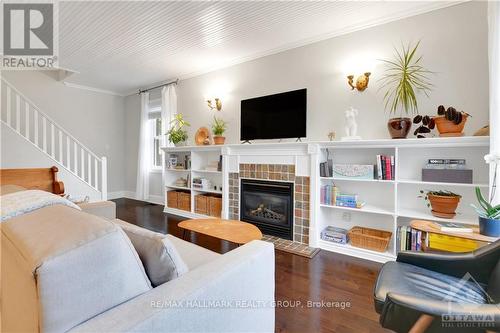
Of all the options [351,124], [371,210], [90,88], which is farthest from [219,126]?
[90,88]

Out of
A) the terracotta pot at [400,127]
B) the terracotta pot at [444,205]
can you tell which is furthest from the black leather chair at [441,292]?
the terracotta pot at [400,127]

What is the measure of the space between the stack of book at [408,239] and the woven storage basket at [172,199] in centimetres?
353

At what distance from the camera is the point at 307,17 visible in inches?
106

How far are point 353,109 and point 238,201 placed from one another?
77.4 inches

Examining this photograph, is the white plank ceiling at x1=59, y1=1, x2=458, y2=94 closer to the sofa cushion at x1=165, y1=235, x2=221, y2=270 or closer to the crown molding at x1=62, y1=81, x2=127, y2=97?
the crown molding at x1=62, y1=81, x2=127, y2=97

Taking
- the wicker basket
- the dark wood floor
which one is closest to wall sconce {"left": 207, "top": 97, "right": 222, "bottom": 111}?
the dark wood floor

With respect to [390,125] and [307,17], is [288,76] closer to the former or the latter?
[307,17]

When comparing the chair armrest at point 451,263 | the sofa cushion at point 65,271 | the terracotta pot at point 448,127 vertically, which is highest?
the terracotta pot at point 448,127

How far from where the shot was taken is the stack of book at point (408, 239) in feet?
6.97

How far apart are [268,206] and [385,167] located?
1522mm

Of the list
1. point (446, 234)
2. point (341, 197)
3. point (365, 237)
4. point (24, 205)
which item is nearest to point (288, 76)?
point (341, 197)

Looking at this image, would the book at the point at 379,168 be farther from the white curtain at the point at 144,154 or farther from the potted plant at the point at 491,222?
the white curtain at the point at 144,154

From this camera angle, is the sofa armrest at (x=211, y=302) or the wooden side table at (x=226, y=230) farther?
the wooden side table at (x=226, y=230)

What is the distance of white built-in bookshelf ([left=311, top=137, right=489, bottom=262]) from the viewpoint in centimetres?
223
